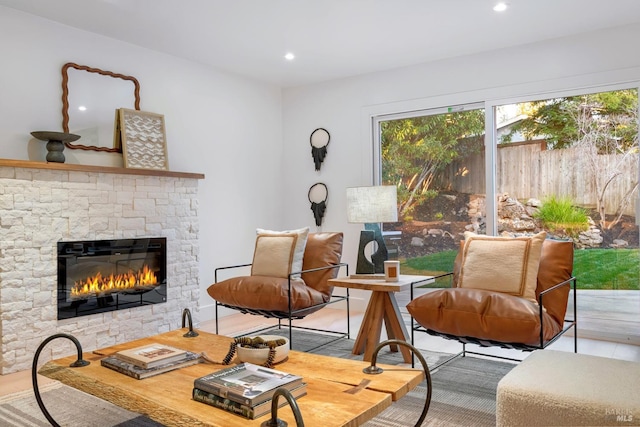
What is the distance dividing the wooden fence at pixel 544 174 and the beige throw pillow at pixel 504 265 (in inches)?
59.7

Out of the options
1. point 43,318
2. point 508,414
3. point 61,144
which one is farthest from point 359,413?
point 61,144

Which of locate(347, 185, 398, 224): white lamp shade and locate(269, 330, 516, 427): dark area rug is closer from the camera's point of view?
locate(269, 330, 516, 427): dark area rug

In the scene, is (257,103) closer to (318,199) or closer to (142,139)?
(318,199)

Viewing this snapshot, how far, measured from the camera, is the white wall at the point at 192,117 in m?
3.57

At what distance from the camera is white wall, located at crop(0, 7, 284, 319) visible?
11.7ft

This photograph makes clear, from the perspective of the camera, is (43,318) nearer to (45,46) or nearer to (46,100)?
(46,100)

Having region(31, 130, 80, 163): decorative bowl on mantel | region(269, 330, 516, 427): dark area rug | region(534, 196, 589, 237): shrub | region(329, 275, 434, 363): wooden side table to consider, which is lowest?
region(269, 330, 516, 427): dark area rug

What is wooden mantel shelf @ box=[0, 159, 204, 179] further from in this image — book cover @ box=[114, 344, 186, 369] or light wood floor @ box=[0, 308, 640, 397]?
book cover @ box=[114, 344, 186, 369]

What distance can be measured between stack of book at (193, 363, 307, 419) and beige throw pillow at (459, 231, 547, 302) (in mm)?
1659

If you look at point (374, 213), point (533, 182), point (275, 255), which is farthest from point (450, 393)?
point (533, 182)

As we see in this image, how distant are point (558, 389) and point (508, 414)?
20 cm

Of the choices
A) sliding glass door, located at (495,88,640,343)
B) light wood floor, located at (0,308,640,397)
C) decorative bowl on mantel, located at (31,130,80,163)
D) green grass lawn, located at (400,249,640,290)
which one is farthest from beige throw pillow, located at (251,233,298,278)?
green grass lawn, located at (400,249,640,290)

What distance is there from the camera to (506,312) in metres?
2.59

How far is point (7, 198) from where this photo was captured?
326 cm
